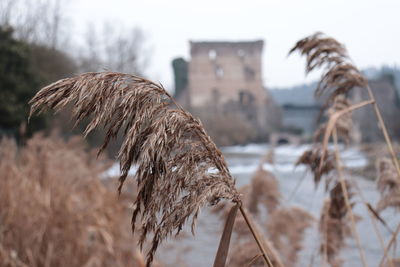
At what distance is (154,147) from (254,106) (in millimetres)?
20590

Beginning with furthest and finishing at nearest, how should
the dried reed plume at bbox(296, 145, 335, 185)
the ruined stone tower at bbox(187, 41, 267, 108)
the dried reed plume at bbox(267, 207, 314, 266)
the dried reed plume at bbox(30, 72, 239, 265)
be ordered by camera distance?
the ruined stone tower at bbox(187, 41, 267, 108), the dried reed plume at bbox(267, 207, 314, 266), the dried reed plume at bbox(296, 145, 335, 185), the dried reed plume at bbox(30, 72, 239, 265)

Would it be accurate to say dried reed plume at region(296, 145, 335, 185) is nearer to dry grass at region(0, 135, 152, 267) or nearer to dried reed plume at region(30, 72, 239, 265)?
dried reed plume at region(30, 72, 239, 265)

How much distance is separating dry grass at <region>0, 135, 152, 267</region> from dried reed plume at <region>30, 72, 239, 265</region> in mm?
1561

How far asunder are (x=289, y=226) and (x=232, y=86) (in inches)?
799

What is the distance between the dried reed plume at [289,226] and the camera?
6.81 feet

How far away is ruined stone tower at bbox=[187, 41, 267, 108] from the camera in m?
21.6

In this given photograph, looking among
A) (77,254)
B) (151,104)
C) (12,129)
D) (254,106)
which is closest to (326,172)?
(151,104)

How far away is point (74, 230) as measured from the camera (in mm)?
2223

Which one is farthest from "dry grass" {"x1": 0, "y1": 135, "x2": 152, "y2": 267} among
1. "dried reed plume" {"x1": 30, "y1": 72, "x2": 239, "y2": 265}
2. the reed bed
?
"dried reed plume" {"x1": 30, "y1": 72, "x2": 239, "y2": 265}

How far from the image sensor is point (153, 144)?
0.42 meters

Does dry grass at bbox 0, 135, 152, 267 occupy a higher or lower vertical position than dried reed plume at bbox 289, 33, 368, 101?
lower

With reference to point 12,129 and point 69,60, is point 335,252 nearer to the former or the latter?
point 12,129

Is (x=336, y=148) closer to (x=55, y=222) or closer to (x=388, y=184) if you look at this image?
(x=388, y=184)

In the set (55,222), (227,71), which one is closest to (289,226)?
(55,222)
